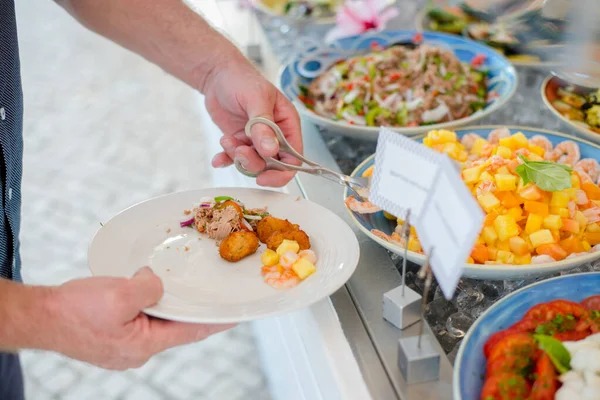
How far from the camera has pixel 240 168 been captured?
129 cm

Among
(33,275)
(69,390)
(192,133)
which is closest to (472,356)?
(69,390)

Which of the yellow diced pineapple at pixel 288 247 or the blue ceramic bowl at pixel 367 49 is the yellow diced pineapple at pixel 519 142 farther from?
the yellow diced pineapple at pixel 288 247

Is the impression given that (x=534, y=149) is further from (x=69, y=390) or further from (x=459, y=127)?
(x=69, y=390)

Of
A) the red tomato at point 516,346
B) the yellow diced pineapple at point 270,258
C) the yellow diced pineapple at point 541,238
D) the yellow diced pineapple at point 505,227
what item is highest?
the red tomato at point 516,346

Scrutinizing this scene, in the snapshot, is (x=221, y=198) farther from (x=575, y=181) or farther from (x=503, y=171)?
(x=575, y=181)

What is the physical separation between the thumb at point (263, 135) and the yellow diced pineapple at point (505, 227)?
450 mm

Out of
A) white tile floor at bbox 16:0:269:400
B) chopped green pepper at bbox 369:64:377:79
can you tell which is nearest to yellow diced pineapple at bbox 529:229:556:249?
chopped green pepper at bbox 369:64:377:79

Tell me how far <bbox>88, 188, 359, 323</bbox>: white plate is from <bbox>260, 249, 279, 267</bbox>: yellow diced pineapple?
2 cm

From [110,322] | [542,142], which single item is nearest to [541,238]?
[542,142]

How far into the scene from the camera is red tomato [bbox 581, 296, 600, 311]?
863mm

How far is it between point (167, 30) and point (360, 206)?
0.67 meters

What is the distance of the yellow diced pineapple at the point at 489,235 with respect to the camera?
3.40ft

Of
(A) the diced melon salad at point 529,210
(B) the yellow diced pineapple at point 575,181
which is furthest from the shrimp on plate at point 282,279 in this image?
(B) the yellow diced pineapple at point 575,181

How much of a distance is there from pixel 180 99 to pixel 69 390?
232 cm
